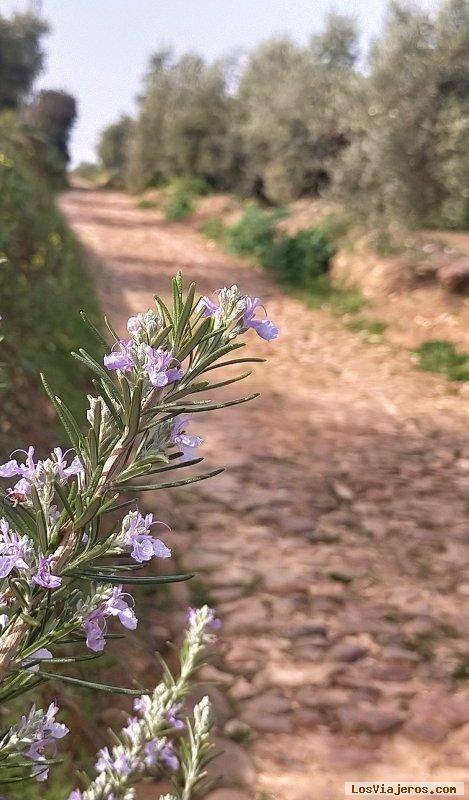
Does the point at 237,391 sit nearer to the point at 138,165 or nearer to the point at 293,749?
the point at 293,749

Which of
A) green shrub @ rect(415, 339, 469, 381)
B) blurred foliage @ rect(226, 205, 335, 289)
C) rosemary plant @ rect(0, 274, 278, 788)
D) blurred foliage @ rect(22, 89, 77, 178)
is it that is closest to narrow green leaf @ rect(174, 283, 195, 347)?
rosemary plant @ rect(0, 274, 278, 788)

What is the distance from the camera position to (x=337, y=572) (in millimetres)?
4445

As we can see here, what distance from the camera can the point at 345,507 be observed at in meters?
5.27

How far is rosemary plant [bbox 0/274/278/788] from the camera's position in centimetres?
101

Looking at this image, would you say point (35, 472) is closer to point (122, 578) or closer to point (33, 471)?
point (33, 471)

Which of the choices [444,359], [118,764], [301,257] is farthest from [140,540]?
[301,257]

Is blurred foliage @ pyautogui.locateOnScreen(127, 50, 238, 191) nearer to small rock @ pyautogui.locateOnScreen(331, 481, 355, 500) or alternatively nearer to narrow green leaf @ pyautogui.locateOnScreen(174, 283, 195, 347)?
small rock @ pyautogui.locateOnScreen(331, 481, 355, 500)

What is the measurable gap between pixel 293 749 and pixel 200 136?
896 inches

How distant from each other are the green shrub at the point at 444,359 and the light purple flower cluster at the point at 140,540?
24.5 feet

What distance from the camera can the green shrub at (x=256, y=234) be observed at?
13.9 m

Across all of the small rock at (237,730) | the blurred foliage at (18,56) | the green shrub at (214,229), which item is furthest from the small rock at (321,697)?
the blurred foliage at (18,56)

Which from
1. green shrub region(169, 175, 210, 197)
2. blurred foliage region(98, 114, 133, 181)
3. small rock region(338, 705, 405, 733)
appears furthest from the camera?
blurred foliage region(98, 114, 133, 181)

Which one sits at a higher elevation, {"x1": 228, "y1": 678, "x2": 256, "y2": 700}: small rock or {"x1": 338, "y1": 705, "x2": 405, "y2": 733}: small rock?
{"x1": 228, "y1": 678, "x2": 256, "y2": 700}: small rock

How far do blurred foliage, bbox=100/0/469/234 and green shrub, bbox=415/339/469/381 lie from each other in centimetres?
283
